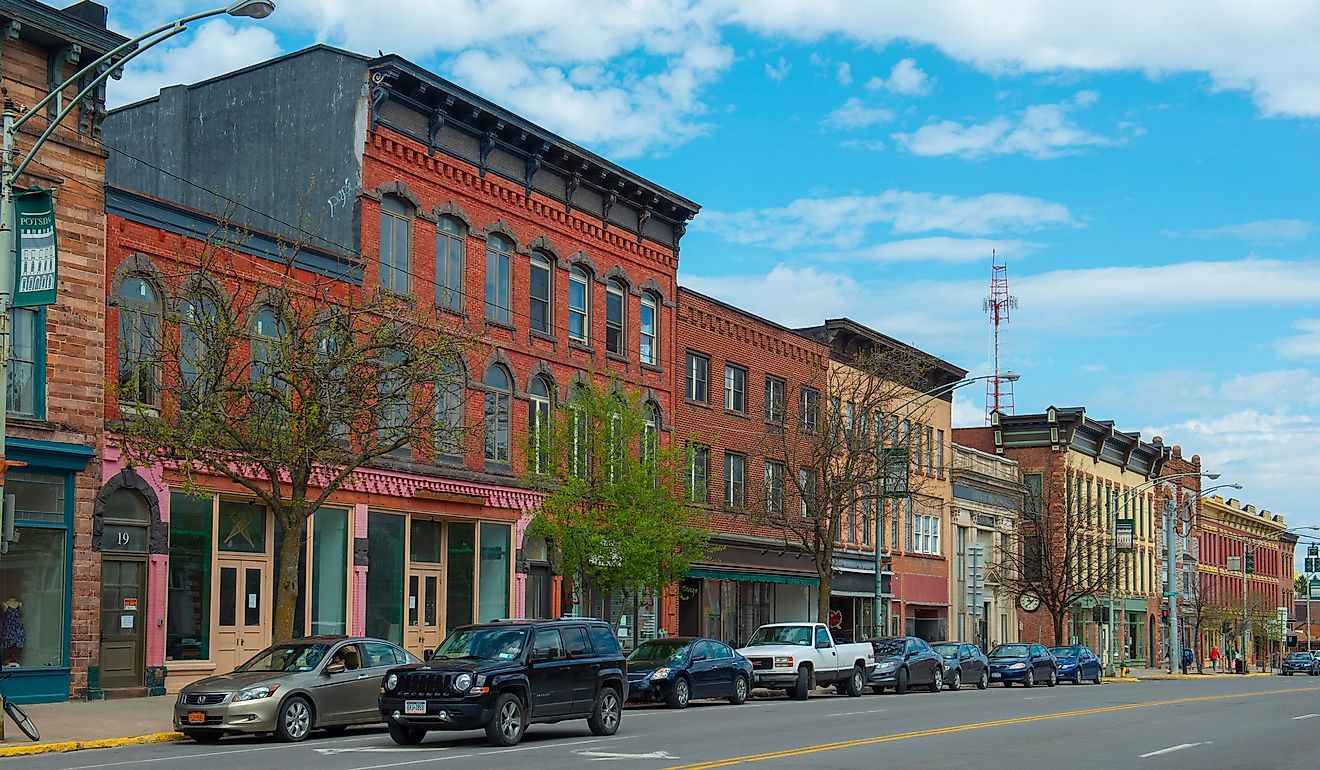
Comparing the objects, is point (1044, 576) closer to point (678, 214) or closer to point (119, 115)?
point (678, 214)

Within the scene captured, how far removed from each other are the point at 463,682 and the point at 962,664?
27453 millimetres

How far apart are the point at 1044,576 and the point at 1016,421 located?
10.9m

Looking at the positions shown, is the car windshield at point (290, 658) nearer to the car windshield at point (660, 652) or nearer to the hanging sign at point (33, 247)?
→ the hanging sign at point (33, 247)

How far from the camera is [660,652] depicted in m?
30.1

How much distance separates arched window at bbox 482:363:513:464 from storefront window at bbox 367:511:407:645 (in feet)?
11.1

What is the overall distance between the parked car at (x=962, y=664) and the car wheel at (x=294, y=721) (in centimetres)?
2562

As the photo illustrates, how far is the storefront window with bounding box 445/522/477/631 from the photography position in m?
35.7

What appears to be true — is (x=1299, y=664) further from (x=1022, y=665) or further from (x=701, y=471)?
(x=701, y=471)

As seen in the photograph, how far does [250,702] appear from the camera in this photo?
20.5 meters

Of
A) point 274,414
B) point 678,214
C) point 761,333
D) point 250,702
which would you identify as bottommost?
point 250,702

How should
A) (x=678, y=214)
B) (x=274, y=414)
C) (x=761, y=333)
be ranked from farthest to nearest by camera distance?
(x=761, y=333) → (x=678, y=214) → (x=274, y=414)

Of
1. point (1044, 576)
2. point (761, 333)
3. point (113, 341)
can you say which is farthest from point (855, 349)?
point (113, 341)

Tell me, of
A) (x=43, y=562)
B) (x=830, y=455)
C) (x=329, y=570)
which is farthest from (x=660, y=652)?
(x=830, y=455)

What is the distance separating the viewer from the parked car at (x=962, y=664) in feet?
143
